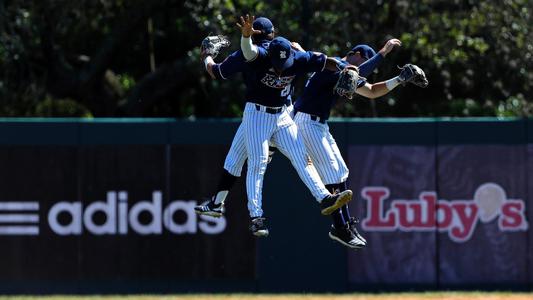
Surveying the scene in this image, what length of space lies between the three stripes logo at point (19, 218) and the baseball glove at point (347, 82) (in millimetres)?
7186

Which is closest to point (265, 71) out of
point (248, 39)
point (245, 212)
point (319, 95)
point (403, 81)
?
point (248, 39)

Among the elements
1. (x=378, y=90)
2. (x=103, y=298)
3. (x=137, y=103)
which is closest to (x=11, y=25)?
(x=137, y=103)

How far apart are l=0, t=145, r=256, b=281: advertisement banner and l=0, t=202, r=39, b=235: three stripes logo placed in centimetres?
1

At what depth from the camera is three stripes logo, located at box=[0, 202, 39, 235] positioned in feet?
54.2

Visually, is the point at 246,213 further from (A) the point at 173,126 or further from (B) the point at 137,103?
(B) the point at 137,103

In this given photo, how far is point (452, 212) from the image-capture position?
54.9 feet

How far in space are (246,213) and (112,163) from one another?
1984mm

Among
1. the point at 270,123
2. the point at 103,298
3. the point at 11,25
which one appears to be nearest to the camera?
the point at 270,123

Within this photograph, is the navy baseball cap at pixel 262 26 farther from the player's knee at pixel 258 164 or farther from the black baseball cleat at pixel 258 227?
the black baseball cleat at pixel 258 227

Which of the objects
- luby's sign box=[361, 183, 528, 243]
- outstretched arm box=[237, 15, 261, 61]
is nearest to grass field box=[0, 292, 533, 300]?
luby's sign box=[361, 183, 528, 243]

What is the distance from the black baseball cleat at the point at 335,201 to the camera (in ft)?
35.2

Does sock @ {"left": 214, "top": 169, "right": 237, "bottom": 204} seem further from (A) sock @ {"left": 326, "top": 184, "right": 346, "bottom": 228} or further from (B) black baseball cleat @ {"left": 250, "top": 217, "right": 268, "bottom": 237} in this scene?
(A) sock @ {"left": 326, "top": 184, "right": 346, "bottom": 228}

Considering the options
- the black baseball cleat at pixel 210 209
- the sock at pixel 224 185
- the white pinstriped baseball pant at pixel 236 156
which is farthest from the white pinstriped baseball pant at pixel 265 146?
the black baseball cleat at pixel 210 209

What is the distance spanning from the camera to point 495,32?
19.2 m
